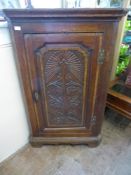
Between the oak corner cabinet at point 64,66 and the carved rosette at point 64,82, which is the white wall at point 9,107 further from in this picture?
the carved rosette at point 64,82

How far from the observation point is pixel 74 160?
4.21 ft

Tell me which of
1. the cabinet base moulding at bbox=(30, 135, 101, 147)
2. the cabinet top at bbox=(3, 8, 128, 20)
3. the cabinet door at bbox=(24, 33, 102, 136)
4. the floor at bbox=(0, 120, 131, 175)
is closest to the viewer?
the cabinet top at bbox=(3, 8, 128, 20)

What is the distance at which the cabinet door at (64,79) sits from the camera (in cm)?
87

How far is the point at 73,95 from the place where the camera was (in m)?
1.10

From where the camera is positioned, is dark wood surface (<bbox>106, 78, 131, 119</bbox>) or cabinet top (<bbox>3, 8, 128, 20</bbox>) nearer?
cabinet top (<bbox>3, 8, 128, 20</bbox>)

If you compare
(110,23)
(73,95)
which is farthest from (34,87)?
(110,23)

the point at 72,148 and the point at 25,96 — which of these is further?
the point at 72,148

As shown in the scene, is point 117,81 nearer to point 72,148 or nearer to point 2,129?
point 72,148

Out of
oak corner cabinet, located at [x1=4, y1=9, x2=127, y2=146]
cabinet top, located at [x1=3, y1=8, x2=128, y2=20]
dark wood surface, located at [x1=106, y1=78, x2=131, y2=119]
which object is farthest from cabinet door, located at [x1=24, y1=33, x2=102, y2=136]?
dark wood surface, located at [x1=106, y1=78, x2=131, y2=119]

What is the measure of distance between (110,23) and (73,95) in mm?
541

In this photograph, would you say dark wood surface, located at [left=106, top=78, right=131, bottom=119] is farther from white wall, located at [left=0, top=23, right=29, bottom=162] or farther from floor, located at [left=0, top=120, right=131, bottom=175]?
white wall, located at [left=0, top=23, right=29, bottom=162]

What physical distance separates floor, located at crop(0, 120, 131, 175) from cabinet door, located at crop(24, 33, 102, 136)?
20cm

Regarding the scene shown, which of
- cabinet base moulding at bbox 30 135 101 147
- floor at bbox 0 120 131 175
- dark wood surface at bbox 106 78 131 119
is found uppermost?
dark wood surface at bbox 106 78 131 119

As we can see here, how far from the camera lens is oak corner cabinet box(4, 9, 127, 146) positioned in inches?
31.3
